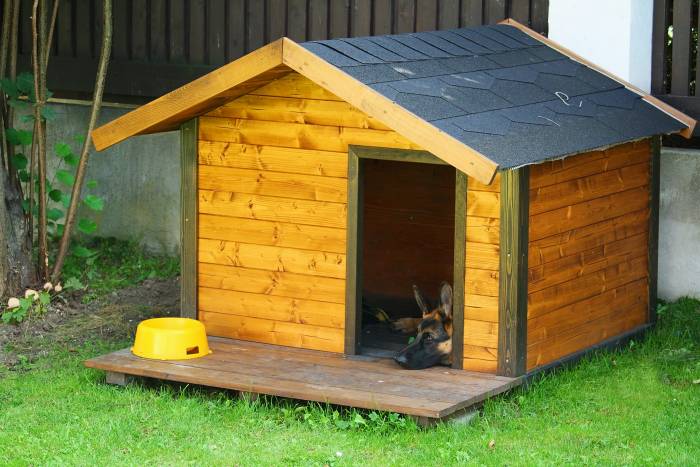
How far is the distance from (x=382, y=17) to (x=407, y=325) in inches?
99.8

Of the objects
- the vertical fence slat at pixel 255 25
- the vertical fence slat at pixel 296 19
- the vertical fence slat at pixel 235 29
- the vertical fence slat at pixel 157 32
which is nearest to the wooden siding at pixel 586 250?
the vertical fence slat at pixel 296 19

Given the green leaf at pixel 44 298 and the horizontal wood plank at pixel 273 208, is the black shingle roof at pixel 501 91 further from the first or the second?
the green leaf at pixel 44 298

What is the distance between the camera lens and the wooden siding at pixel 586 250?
290 inches

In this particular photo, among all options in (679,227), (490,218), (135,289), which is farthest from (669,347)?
(135,289)

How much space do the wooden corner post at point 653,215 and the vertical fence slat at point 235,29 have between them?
11.3ft

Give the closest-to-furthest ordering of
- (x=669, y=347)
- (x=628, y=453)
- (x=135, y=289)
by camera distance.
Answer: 1. (x=628, y=453)
2. (x=669, y=347)
3. (x=135, y=289)

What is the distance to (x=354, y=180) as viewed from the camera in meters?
7.52

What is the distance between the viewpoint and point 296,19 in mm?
10180

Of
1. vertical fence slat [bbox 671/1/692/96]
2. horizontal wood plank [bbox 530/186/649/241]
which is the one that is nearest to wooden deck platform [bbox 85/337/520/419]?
horizontal wood plank [bbox 530/186/649/241]

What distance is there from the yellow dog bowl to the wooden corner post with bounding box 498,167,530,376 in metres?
1.73

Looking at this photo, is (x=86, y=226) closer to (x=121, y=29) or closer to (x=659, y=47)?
(x=121, y=29)

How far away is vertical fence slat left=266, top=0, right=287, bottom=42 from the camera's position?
1023cm

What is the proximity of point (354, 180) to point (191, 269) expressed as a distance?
1280 mm

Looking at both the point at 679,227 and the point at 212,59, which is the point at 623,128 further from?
the point at 212,59
